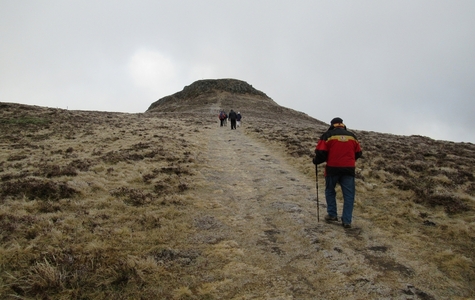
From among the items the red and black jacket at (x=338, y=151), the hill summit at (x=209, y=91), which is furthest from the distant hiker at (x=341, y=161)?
the hill summit at (x=209, y=91)

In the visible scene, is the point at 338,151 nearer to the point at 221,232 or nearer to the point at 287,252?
the point at 287,252

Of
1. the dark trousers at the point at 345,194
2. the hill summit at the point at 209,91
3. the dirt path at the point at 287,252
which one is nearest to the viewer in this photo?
the dirt path at the point at 287,252

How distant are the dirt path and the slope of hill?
0.03 metres

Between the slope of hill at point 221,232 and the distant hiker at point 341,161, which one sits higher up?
the distant hiker at point 341,161

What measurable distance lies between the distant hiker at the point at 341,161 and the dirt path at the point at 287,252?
1.69 ft

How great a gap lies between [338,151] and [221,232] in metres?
4.08

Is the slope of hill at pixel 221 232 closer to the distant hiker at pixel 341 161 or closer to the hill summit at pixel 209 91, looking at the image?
the distant hiker at pixel 341 161

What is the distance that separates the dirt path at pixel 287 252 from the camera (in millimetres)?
5199

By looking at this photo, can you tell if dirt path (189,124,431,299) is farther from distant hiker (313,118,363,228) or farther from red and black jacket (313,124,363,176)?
red and black jacket (313,124,363,176)

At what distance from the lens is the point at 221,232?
768 cm

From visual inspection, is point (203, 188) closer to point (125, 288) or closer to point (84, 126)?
point (125, 288)

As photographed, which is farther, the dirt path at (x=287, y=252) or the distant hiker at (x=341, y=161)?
the distant hiker at (x=341, y=161)

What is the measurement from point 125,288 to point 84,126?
28.9 meters

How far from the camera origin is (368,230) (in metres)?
8.11
